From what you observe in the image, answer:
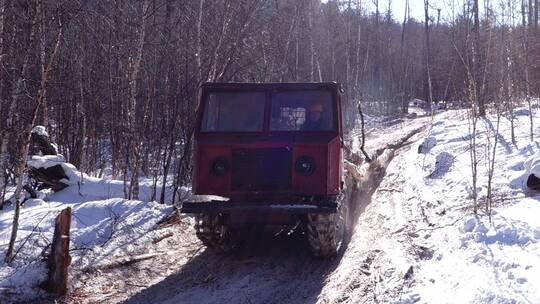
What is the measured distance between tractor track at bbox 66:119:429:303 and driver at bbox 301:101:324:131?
1796mm

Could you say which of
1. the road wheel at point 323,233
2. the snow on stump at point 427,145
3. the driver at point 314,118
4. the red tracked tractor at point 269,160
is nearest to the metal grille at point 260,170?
the red tracked tractor at point 269,160

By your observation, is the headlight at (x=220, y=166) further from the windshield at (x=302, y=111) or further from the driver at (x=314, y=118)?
the driver at (x=314, y=118)

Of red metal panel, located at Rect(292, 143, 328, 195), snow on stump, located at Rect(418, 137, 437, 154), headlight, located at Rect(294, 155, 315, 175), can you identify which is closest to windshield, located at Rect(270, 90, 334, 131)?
red metal panel, located at Rect(292, 143, 328, 195)

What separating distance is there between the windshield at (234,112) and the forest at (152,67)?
2248 mm

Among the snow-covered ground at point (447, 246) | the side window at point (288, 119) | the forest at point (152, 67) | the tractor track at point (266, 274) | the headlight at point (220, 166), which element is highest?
the forest at point (152, 67)

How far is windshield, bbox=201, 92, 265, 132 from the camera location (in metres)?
7.30

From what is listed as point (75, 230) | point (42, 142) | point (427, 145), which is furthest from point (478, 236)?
point (427, 145)

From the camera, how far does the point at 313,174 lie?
6.90 meters

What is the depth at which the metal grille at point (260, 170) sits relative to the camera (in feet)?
22.9

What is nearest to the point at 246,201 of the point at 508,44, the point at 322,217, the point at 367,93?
the point at 322,217

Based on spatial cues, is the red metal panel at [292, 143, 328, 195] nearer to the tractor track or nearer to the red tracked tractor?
the red tracked tractor

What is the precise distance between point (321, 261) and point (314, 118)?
1.95 meters

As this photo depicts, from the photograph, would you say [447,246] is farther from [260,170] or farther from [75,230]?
[75,230]

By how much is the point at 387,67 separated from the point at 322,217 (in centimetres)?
4375
